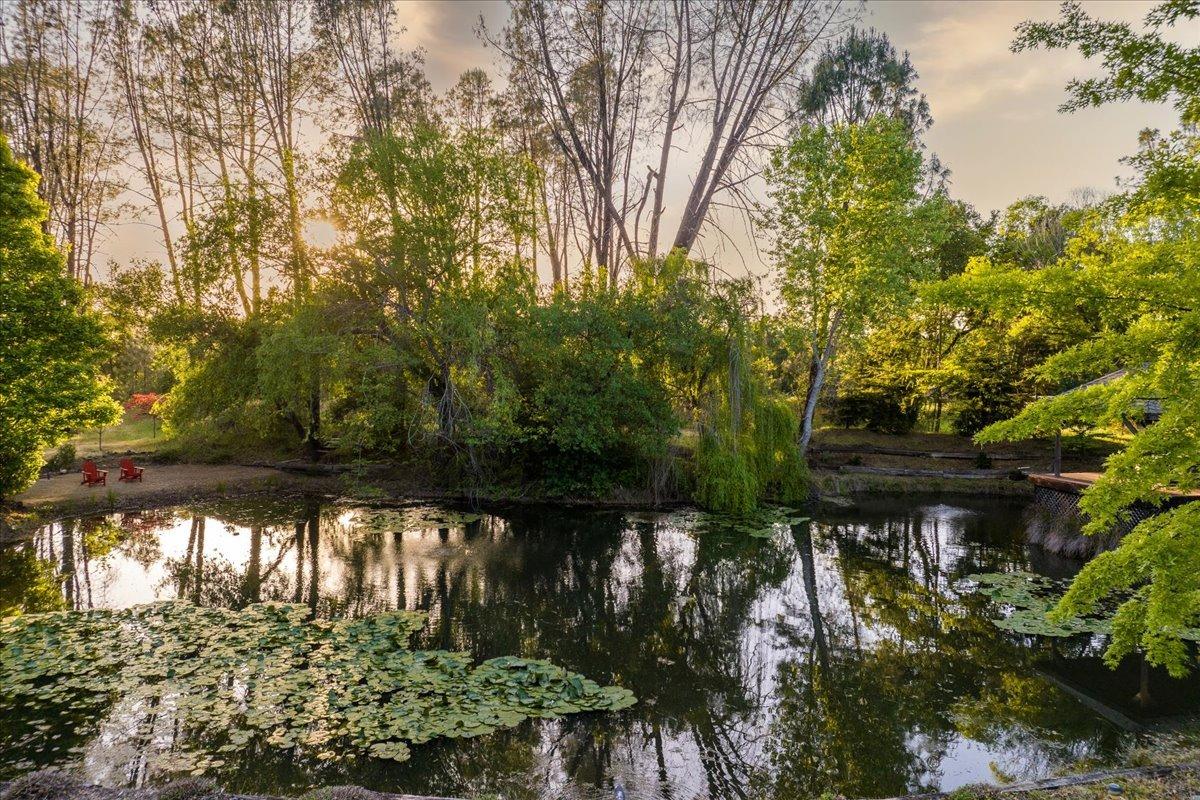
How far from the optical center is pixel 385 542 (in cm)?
1433

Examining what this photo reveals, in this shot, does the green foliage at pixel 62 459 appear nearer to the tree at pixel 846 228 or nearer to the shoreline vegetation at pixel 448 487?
the shoreline vegetation at pixel 448 487

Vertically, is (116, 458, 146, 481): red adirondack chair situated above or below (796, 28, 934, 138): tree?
below

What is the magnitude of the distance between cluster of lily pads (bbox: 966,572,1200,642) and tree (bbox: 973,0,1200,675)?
3.41m

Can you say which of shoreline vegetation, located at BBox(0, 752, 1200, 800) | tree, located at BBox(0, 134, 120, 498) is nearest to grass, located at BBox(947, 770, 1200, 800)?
shoreline vegetation, located at BBox(0, 752, 1200, 800)

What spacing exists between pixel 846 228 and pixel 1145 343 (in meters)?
16.9

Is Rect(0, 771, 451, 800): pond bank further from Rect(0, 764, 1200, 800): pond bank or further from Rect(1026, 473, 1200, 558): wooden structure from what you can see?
Rect(1026, 473, 1200, 558): wooden structure

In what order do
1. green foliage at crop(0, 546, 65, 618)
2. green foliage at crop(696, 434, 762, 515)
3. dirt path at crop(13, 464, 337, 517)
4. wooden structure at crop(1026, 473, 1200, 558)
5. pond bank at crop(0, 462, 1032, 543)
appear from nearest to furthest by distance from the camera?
1. green foliage at crop(0, 546, 65, 618)
2. wooden structure at crop(1026, 473, 1200, 558)
3. pond bank at crop(0, 462, 1032, 543)
4. dirt path at crop(13, 464, 337, 517)
5. green foliage at crop(696, 434, 762, 515)

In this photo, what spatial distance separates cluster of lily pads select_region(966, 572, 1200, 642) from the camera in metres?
9.83

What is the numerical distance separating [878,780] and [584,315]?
13.0 metres

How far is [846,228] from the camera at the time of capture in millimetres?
21016

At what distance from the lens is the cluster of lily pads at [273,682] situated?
6.52 metres

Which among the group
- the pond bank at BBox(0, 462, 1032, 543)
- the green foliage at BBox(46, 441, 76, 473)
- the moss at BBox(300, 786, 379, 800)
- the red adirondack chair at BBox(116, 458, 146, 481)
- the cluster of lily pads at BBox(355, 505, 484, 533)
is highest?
the green foliage at BBox(46, 441, 76, 473)

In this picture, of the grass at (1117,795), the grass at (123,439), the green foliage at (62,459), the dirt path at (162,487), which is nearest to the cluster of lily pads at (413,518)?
the dirt path at (162,487)

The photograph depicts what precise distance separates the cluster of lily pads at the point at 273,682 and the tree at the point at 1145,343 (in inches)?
200
